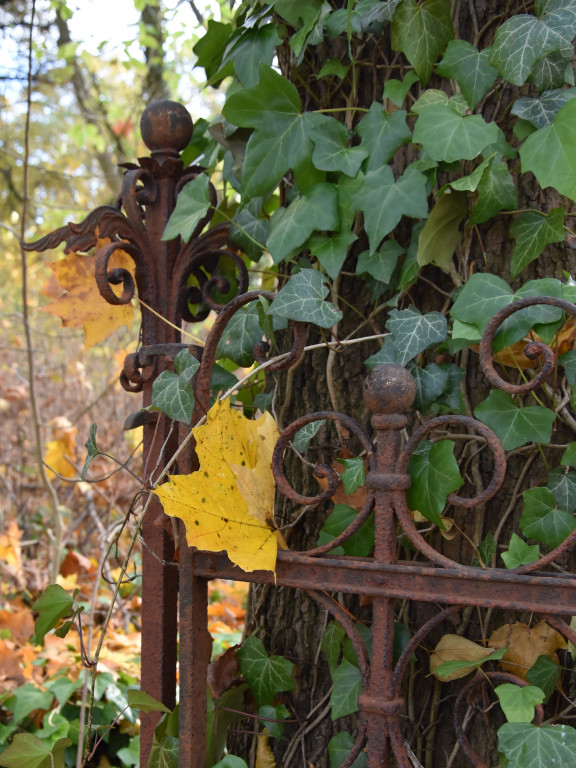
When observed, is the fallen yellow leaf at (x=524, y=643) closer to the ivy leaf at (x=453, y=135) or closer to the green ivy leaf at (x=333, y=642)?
the green ivy leaf at (x=333, y=642)

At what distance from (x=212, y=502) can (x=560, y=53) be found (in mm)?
878

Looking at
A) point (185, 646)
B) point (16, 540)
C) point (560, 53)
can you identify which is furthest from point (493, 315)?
point (16, 540)

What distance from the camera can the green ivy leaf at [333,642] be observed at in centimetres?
121

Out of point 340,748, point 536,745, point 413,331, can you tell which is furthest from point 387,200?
point 340,748

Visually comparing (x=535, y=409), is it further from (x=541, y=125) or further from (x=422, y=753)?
(x=422, y=753)

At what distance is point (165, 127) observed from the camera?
1.43m

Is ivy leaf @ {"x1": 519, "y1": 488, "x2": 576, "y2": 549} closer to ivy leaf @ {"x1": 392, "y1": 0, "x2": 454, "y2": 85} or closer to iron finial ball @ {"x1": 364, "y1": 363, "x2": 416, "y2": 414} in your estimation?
iron finial ball @ {"x1": 364, "y1": 363, "x2": 416, "y2": 414}

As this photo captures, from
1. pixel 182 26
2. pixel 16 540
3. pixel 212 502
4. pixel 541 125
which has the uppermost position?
pixel 182 26

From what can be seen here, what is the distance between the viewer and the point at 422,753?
4.03 feet

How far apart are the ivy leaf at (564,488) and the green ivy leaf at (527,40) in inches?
23.6

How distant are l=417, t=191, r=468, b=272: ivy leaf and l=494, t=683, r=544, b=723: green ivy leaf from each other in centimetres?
63

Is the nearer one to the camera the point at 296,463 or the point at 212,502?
the point at 212,502

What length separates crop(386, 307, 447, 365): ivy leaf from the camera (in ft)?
3.58

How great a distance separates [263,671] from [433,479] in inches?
21.5
